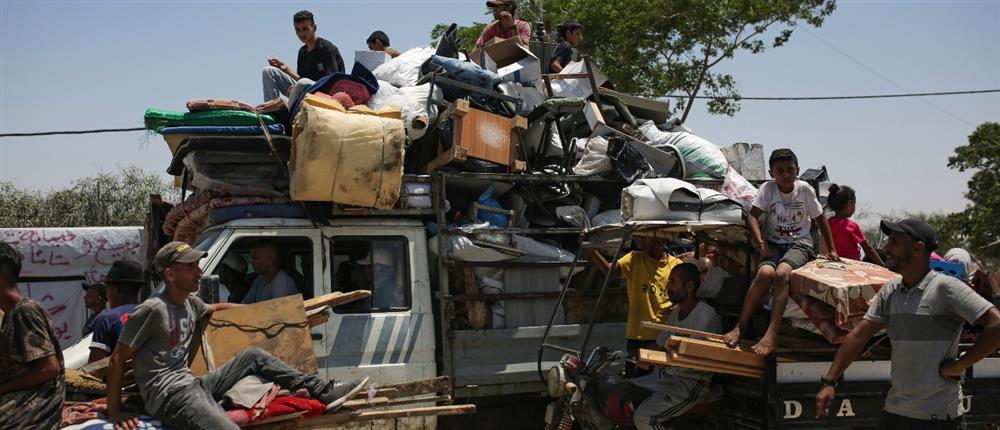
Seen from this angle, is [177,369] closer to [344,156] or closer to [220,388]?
[220,388]

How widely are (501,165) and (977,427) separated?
3.65 m

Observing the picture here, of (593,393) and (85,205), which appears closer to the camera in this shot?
(593,393)

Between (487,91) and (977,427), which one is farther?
(487,91)

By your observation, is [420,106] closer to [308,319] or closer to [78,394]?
[308,319]

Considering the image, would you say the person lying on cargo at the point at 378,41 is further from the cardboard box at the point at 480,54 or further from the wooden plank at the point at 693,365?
the wooden plank at the point at 693,365

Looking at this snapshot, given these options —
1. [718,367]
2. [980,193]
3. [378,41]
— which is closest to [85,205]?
[378,41]

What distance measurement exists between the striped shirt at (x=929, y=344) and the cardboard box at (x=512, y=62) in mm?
4280

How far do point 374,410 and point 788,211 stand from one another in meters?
2.98

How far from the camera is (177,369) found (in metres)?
4.26

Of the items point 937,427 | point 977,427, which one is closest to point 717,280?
point 977,427

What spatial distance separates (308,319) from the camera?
5121 millimetres

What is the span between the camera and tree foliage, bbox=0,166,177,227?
16.8m

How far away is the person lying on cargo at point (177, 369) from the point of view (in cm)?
409

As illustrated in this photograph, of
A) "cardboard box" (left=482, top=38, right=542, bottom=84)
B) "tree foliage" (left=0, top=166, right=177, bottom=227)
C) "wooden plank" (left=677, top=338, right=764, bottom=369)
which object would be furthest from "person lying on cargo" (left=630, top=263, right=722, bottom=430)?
"tree foliage" (left=0, top=166, right=177, bottom=227)
